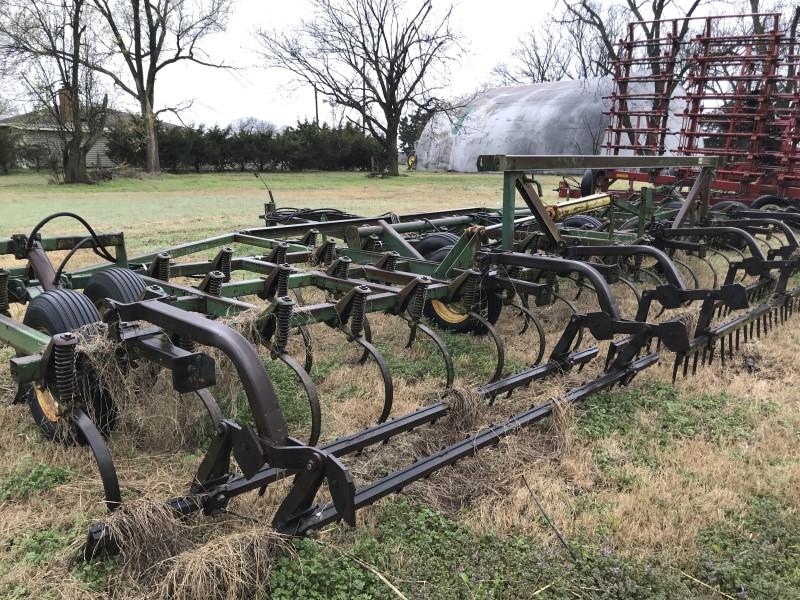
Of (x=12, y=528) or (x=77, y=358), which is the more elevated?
(x=77, y=358)

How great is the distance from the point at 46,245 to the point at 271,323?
7.44 feet

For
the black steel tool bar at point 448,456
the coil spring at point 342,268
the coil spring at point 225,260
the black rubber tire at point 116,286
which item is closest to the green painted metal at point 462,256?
the coil spring at point 342,268

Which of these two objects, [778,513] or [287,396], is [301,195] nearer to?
[287,396]

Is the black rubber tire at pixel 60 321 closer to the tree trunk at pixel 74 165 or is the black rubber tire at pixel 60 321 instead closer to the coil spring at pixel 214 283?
the coil spring at pixel 214 283

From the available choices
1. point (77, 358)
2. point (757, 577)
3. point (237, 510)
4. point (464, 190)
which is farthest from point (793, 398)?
point (464, 190)

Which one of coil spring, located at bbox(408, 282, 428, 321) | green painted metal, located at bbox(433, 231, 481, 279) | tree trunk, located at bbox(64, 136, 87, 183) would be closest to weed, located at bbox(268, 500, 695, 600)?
coil spring, located at bbox(408, 282, 428, 321)

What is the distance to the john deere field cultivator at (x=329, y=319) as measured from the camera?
2.14 meters

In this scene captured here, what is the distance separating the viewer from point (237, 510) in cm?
251

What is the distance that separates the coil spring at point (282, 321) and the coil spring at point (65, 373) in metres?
0.80

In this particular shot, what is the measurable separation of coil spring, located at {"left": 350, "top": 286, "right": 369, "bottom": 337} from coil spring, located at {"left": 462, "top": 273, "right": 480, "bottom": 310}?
0.93 meters

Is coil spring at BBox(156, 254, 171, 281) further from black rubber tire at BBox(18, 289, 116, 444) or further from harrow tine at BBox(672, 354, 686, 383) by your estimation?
harrow tine at BBox(672, 354, 686, 383)

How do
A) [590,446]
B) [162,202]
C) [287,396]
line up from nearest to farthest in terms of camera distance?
1. [590,446]
2. [287,396]
3. [162,202]

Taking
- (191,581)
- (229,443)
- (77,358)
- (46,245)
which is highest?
(46,245)

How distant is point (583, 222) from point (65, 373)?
5.96 metres
